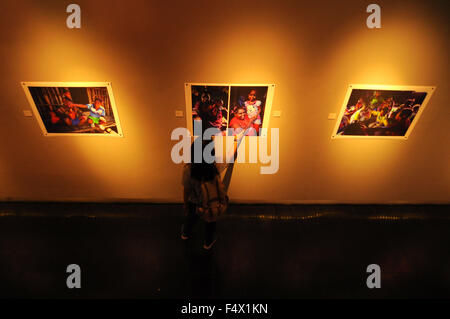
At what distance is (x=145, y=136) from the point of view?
2.72 meters

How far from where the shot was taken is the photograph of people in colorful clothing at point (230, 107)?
7.69 ft

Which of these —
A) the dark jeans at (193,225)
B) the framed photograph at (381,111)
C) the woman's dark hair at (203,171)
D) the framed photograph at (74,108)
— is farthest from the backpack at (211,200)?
the framed photograph at (381,111)

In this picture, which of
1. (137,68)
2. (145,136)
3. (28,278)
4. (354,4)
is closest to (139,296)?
(28,278)

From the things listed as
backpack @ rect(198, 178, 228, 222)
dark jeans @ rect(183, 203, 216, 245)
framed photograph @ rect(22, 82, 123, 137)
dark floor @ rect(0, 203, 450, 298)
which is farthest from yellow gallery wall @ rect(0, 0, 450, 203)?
backpack @ rect(198, 178, 228, 222)

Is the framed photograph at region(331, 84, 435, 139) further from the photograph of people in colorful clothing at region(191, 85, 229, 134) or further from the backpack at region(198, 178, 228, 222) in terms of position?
the backpack at region(198, 178, 228, 222)

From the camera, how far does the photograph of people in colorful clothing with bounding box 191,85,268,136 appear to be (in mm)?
2344

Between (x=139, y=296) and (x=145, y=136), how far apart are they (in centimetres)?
216

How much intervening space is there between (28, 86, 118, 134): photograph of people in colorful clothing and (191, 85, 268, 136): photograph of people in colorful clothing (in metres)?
1.13

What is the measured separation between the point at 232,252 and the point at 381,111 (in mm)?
2786

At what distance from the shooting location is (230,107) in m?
2.45

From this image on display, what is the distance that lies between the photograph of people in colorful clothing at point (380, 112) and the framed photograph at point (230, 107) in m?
1.07

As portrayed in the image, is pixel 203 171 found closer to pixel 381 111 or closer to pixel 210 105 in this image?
pixel 210 105

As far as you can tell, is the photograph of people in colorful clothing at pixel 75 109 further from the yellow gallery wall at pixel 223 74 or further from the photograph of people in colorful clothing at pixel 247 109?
the photograph of people in colorful clothing at pixel 247 109

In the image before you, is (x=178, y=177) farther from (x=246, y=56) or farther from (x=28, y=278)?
(x=28, y=278)
